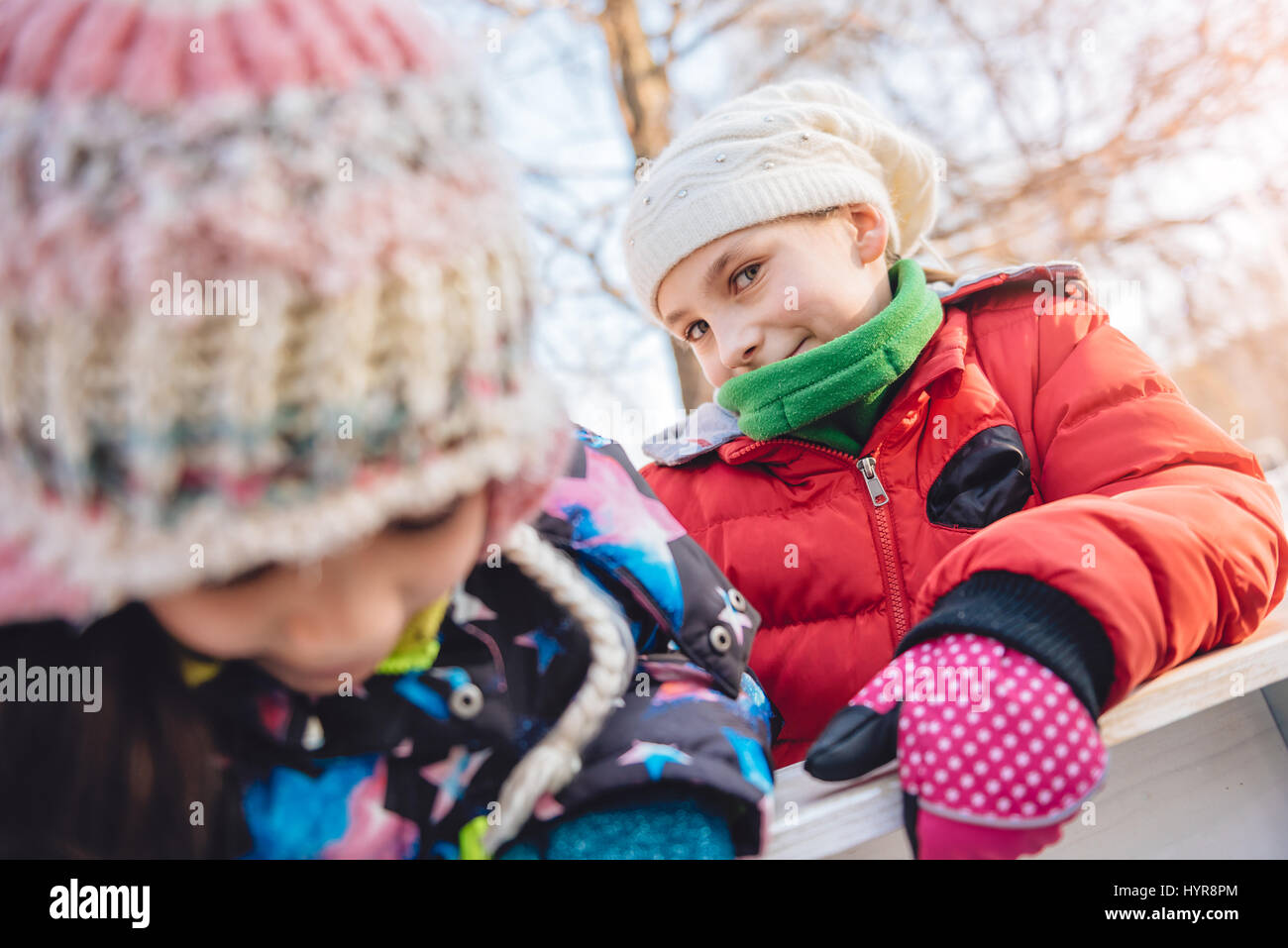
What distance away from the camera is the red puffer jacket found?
0.90 meters

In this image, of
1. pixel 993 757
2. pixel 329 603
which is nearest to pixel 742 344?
pixel 993 757

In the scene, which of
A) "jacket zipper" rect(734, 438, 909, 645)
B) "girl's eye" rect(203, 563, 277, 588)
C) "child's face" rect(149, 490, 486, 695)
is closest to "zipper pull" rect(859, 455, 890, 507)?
"jacket zipper" rect(734, 438, 909, 645)

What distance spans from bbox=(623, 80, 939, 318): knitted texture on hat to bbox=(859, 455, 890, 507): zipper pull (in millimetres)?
461

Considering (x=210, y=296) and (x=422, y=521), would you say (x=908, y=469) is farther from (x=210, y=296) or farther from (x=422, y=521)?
(x=210, y=296)

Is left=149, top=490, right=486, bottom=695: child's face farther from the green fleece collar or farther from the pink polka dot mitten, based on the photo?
the green fleece collar

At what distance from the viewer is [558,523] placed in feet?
3.20

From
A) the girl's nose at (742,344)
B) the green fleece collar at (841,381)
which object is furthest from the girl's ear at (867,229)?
the girl's nose at (742,344)

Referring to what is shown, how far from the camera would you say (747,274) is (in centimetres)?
153

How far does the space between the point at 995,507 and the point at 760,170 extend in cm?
71

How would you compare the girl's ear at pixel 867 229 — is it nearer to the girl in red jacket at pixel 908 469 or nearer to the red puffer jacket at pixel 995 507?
the girl in red jacket at pixel 908 469

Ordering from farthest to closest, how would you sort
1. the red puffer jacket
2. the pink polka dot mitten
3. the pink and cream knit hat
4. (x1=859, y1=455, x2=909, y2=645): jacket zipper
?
(x1=859, y1=455, x2=909, y2=645): jacket zipper, the red puffer jacket, the pink polka dot mitten, the pink and cream knit hat
